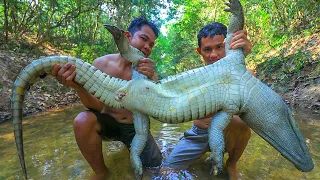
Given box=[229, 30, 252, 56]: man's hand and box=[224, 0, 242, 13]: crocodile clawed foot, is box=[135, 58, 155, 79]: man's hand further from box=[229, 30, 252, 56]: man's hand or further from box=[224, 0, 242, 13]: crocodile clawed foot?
box=[224, 0, 242, 13]: crocodile clawed foot

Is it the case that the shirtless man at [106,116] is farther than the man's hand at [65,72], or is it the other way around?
the shirtless man at [106,116]

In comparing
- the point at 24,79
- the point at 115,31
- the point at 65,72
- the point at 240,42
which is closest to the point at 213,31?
the point at 240,42

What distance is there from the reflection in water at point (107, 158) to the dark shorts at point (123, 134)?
160 millimetres

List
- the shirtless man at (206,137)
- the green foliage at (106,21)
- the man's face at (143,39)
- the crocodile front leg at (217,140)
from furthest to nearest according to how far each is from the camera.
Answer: the green foliage at (106,21), the man's face at (143,39), the shirtless man at (206,137), the crocodile front leg at (217,140)

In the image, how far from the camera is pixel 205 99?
6.95 feet

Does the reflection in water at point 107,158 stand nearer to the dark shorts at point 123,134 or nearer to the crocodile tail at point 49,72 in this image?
the dark shorts at point 123,134

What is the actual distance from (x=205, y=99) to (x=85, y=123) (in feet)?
3.64

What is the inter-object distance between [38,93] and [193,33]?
14290mm

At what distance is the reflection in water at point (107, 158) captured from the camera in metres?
2.65

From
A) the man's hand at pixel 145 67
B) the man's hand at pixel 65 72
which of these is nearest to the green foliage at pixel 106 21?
the man's hand at pixel 145 67

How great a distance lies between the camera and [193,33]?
62.1 feet

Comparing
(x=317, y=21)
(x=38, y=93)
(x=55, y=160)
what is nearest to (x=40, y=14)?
(x=38, y=93)

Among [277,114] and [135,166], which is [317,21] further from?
[135,166]

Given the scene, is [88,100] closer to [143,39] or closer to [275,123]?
[143,39]
